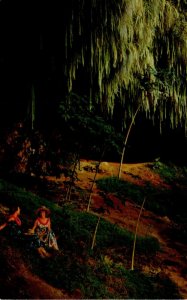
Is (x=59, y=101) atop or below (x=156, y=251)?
atop

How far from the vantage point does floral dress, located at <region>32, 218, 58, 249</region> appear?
23.3 ft

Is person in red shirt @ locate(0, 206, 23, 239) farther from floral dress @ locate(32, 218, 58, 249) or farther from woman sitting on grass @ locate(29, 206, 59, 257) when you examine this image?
floral dress @ locate(32, 218, 58, 249)

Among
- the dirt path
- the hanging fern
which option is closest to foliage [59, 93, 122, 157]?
the hanging fern

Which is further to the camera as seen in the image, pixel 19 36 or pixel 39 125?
pixel 39 125

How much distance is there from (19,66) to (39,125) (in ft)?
9.00

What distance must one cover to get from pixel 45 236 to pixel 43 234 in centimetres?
6

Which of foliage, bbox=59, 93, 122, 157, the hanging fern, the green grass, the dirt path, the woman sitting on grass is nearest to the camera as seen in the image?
the green grass

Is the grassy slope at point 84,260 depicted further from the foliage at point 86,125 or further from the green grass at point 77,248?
the foliage at point 86,125

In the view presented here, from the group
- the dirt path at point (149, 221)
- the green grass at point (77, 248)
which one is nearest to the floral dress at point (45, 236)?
the green grass at point (77, 248)

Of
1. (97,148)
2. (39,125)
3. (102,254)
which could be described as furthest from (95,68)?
(102,254)

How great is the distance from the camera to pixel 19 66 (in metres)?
8.66

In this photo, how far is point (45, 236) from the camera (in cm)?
721

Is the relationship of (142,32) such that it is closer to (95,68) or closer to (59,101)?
(95,68)

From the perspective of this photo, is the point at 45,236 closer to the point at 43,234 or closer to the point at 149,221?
the point at 43,234
